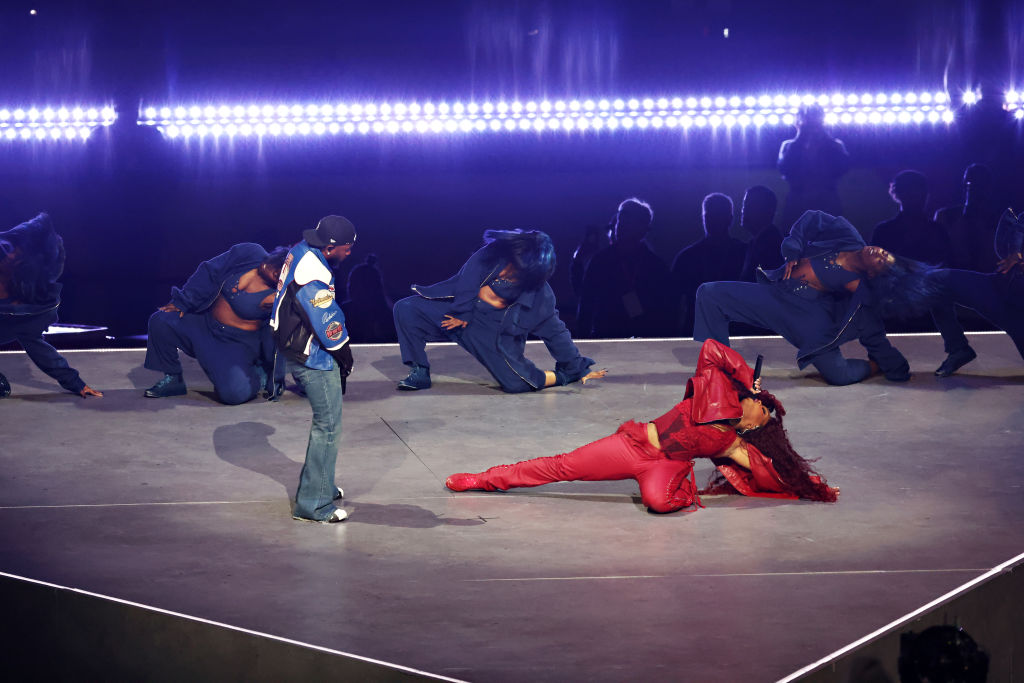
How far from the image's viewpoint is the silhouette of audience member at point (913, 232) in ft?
31.3

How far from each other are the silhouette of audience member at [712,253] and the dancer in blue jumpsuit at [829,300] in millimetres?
2178

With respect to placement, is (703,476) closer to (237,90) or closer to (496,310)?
(496,310)

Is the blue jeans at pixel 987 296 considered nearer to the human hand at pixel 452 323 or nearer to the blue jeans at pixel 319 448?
the human hand at pixel 452 323

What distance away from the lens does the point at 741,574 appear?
12.2 feet

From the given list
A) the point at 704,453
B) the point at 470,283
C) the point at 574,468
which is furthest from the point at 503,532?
the point at 470,283

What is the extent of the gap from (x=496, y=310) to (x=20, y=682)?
401 centimetres

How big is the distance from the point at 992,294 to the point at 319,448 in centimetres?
477

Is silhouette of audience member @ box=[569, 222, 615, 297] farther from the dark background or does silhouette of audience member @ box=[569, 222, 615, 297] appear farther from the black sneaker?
the black sneaker

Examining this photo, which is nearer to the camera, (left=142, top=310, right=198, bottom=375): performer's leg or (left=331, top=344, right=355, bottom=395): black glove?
(left=331, top=344, right=355, bottom=395): black glove

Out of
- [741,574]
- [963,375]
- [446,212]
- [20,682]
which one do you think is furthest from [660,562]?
[446,212]

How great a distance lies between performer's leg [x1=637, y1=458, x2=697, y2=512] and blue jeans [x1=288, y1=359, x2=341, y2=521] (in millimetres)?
1208

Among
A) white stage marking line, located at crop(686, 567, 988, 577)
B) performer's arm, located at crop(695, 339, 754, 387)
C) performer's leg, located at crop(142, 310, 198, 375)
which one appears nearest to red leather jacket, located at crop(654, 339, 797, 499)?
performer's arm, located at crop(695, 339, 754, 387)

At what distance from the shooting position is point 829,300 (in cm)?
730

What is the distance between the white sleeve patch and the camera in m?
4.29
